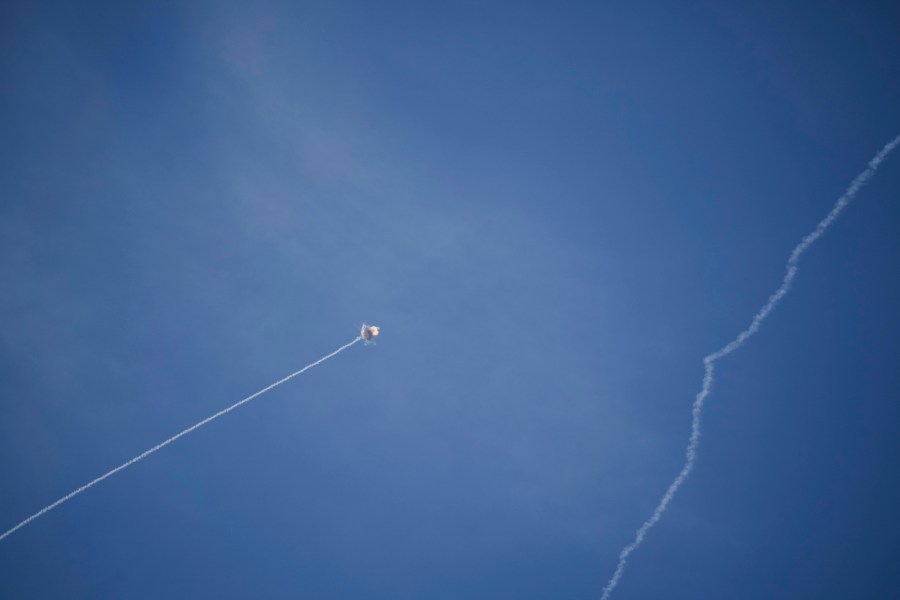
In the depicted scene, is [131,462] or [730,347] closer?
[730,347]

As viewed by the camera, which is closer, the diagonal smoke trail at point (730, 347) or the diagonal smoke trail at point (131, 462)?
the diagonal smoke trail at point (730, 347)

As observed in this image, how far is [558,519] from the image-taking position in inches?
174

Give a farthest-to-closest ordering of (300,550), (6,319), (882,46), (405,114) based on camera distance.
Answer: (300,550), (6,319), (405,114), (882,46)

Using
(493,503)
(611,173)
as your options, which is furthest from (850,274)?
(493,503)

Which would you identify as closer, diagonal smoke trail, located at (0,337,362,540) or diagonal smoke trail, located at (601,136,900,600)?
diagonal smoke trail, located at (601,136,900,600)

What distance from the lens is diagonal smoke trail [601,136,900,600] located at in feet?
11.8

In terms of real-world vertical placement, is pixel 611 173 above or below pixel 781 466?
above

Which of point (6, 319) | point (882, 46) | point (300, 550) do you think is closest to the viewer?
point (882, 46)

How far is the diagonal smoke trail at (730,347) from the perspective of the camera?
3.61 metres

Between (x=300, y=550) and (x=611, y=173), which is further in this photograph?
(x=300, y=550)

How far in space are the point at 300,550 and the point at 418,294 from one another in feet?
7.77

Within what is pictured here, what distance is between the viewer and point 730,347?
3959 mm

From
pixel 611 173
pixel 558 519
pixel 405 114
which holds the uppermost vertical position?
pixel 405 114

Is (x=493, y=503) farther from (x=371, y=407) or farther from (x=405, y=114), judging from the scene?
(x=405, y=114)
